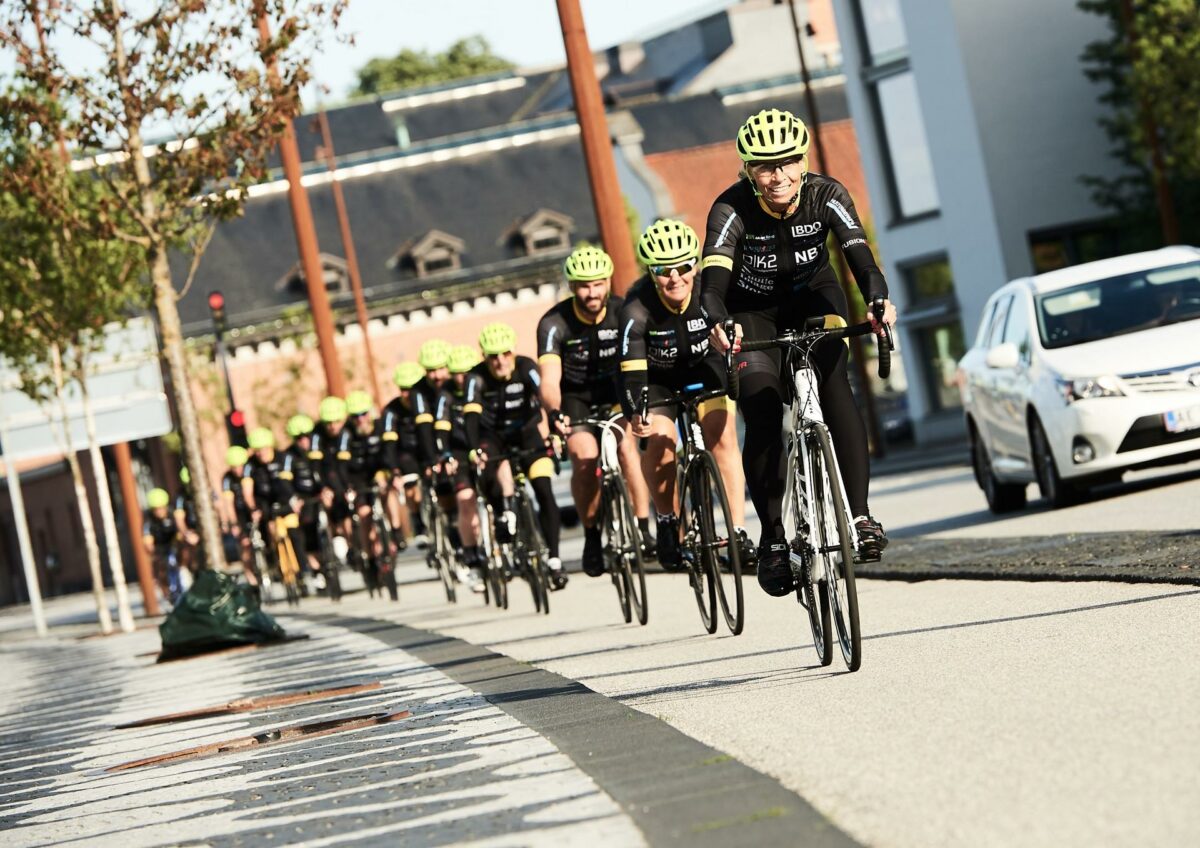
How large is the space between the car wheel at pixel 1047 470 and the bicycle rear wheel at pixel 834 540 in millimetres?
7862

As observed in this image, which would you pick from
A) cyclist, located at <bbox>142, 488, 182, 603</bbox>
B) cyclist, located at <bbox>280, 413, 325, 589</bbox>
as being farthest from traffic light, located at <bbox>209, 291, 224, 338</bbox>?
cyclist, located at <bbox>142, 488, 182, 603</bbox>

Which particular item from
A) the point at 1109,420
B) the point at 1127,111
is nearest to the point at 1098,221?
the point at 1127,111

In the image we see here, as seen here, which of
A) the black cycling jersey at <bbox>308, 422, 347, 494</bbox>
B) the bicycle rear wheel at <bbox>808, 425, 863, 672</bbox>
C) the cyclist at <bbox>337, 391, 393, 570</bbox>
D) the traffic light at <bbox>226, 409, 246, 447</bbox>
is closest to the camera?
the bicycle rear wheel at <bbox>808, 425, 863, 672</bbox>

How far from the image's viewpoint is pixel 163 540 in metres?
36.4

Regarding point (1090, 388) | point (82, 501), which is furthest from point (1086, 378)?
point (82, 501)

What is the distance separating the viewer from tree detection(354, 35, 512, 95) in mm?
97750

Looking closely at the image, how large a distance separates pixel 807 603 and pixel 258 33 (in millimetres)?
13353

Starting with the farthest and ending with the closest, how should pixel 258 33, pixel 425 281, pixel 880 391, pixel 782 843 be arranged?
1. pixel 425 281
2. pixel 880 391
3. pixel 258 33
4. pixel 782 843

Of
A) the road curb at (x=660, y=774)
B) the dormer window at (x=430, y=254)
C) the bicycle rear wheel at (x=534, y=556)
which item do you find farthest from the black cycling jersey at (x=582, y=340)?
the dormer window at (x=430, y=254)

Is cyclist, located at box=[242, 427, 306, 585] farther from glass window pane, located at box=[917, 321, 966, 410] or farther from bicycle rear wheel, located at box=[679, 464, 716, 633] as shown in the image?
glass window pane, located at box=[917, 321, 966, 410]

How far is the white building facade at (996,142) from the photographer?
138ft

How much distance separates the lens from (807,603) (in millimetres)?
8664

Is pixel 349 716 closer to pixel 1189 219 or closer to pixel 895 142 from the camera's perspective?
pixel 1189 219

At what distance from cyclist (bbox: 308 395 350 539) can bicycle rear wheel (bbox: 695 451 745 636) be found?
510 inches
